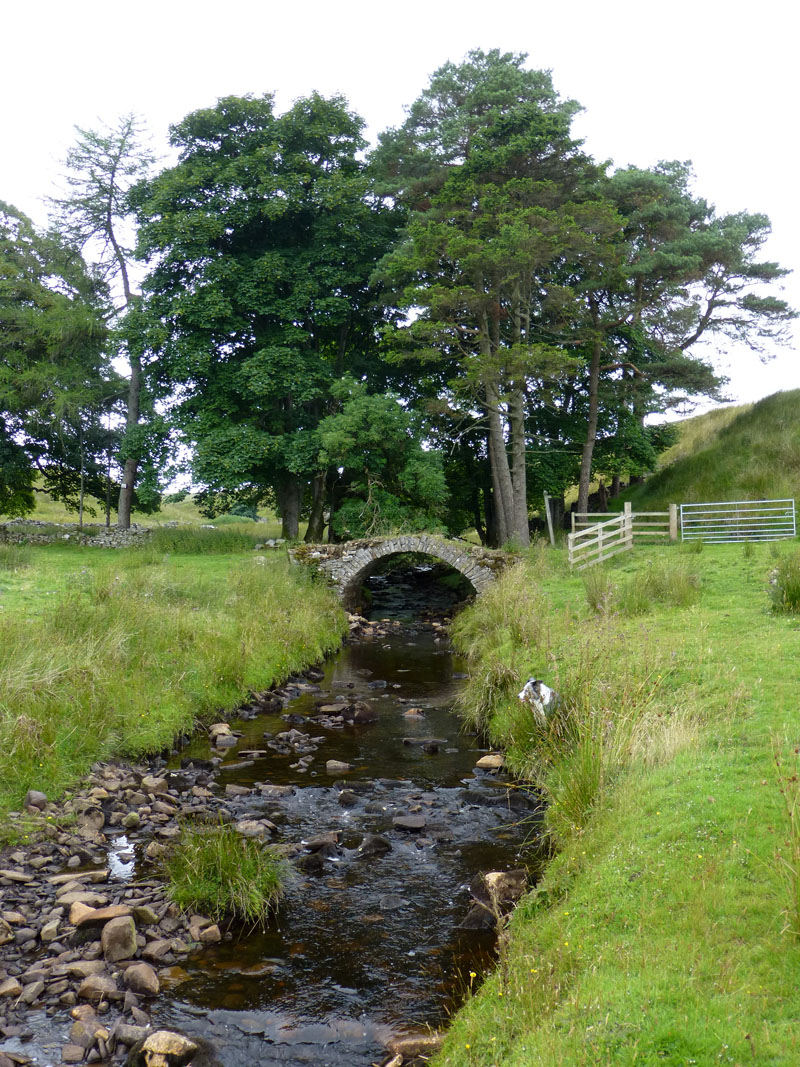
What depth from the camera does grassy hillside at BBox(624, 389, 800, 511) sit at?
30.0 metres

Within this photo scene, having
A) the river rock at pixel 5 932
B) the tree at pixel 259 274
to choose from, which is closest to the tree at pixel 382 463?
the tree at pixel 259 274

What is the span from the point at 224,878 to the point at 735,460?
3056 cm

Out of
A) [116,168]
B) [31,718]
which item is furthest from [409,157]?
[31,718]

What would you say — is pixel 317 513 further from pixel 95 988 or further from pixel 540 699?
pixel 95 988

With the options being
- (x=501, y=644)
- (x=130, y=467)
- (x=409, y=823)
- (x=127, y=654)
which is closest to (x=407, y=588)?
(x=130, y=467)

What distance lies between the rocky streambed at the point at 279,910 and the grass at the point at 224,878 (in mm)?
137

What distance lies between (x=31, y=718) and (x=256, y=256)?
25.8 meters

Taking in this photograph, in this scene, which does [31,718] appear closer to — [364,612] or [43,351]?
[364,612]

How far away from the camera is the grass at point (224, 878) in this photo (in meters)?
6.27

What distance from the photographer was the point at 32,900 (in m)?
6.28

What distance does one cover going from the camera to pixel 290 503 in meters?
31.7

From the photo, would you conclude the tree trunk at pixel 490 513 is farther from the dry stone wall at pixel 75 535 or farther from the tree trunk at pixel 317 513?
the dry stone wall at pixel 75 535

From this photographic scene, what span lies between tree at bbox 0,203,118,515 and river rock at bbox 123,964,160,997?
29.9m

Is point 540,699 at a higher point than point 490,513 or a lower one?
lower
